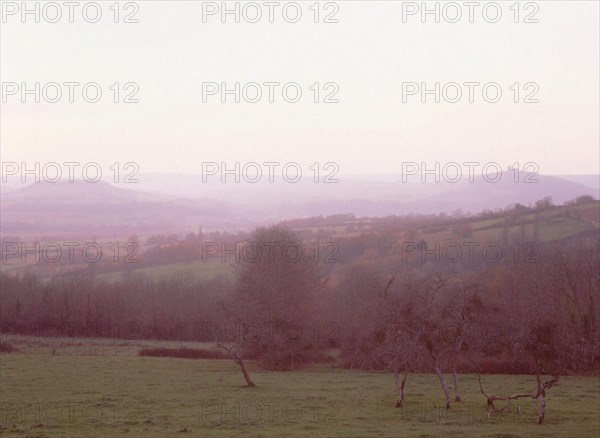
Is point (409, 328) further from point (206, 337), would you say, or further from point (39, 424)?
point (206, 337)

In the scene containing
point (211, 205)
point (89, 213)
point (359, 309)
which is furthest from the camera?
point (211, 205)

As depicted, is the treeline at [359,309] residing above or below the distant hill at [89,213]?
below

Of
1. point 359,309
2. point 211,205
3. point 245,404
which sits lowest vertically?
point 245,404

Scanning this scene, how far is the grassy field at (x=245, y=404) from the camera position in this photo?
24.3 metres

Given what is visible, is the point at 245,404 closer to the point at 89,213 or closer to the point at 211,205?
the point at 89,213

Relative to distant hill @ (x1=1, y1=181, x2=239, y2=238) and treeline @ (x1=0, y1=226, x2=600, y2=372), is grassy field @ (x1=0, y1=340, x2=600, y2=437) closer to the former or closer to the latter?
treeline @ (x1=0, y1=226, x2=600, y2=372)

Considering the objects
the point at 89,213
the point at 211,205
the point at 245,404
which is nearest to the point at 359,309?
the point at 245,404

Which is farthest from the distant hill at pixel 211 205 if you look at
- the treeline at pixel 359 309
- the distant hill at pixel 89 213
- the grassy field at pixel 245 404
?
the grassy field at pixel 245 404

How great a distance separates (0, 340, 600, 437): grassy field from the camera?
24297mm

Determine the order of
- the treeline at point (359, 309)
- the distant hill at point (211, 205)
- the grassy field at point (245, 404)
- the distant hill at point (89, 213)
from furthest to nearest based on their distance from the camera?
the distant hill at point (211, 205), the distant hill at point (89, 213), the treeline at point (359, 309), the grassy field at point (245, 404)

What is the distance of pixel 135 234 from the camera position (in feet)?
408

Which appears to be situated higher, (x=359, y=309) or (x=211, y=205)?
(x=211, y=205)

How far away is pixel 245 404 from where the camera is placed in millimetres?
31188

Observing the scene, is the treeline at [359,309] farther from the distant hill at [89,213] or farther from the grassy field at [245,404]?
the distant hill at [89,213]
